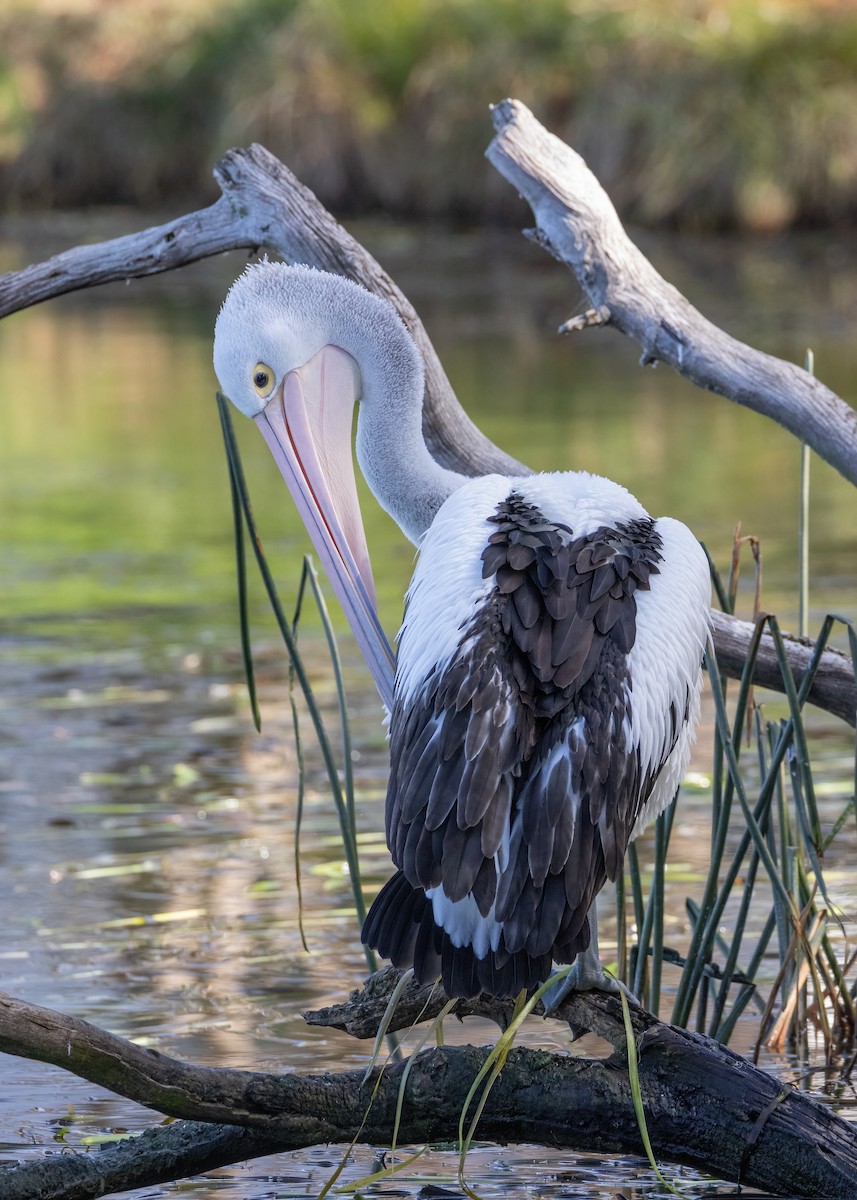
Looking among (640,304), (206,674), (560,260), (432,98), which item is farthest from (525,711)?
(432,98)

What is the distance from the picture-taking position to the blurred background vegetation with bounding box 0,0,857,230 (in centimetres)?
1934

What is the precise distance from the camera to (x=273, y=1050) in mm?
3945

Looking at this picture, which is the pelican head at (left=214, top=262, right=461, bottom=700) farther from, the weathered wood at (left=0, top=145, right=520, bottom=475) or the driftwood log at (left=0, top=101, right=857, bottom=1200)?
the driftwood log at (left=0, top=101, right=857, bottom=1200)

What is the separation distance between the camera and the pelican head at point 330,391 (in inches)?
142

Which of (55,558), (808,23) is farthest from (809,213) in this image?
(55,558)

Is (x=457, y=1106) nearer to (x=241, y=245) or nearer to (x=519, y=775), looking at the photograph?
(x=519, y=775)

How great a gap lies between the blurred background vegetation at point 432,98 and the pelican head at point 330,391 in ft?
51.9

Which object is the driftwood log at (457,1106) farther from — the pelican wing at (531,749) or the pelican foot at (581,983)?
the pelican wing at (531,749)

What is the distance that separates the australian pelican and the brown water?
2.55ft

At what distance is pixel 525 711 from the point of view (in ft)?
9.25

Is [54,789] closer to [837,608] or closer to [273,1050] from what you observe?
[273,1050]

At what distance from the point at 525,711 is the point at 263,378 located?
3.70ft

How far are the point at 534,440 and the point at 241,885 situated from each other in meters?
6.34

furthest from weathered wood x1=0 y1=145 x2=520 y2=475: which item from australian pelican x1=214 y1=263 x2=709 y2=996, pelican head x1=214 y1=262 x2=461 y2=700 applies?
australian pelican x1=214 y1=263 x2=709 y2=996
